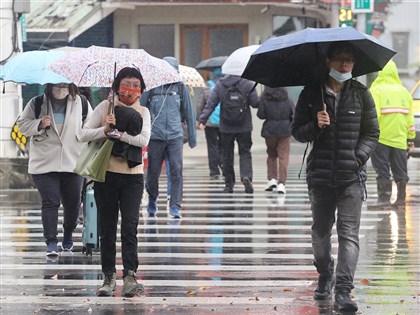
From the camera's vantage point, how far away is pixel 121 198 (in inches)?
380

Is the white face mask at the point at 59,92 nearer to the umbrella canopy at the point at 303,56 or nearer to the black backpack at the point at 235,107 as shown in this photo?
the umbrella canopy at the point at 303,56

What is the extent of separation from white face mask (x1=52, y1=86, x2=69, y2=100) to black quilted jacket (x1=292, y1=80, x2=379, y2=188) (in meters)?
3.65

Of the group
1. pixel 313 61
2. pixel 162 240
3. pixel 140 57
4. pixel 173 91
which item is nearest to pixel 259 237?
pixel 162 240

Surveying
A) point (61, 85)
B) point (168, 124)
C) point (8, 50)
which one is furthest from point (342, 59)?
point (8, 50)

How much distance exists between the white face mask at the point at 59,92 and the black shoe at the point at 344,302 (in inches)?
166

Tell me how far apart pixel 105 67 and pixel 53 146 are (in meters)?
1.71

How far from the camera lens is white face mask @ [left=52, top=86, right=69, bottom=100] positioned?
471 inches

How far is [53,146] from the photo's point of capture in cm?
1194

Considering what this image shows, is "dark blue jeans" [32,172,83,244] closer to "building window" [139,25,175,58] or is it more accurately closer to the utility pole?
the utility pole

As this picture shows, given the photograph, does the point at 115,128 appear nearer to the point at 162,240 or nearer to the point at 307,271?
the point at 307,271

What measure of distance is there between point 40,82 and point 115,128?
7.80 feet

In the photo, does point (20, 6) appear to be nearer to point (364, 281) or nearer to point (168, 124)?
point (168, 124)

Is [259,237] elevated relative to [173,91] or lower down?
lower down

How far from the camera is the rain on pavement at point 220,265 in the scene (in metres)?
9.27
